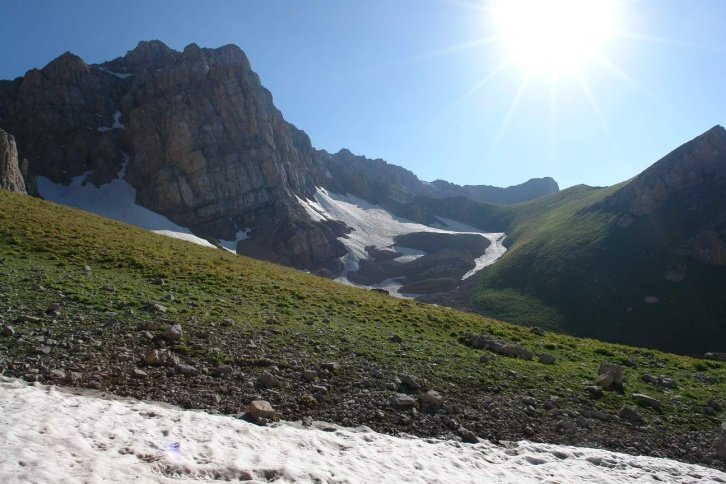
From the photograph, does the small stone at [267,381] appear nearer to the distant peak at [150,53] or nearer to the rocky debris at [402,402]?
the rocky debris at [402,402]

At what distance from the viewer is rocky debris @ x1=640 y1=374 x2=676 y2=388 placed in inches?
825

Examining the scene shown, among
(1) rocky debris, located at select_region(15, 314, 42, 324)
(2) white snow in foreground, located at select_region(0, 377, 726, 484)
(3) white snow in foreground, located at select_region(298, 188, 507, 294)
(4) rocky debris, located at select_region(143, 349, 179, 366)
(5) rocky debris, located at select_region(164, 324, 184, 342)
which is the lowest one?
(2) white snow in foreground, located at select_region(0, 377, 726, 484)

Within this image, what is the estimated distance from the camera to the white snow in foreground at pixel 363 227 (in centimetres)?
13100

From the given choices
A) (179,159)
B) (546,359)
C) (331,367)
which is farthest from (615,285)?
(179,159)

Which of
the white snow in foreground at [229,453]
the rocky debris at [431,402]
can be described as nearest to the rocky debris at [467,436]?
the white snow in foreground at [229,453]

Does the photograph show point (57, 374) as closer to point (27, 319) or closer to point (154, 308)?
point (27, 319)

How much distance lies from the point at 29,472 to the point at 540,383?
17.7 metres

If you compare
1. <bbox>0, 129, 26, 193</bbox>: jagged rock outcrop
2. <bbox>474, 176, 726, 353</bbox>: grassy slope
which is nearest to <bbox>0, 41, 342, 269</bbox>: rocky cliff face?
<bbox>0, 129, 26, 193</bbox>: jagged rock outcrop

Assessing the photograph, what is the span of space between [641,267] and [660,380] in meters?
82.4

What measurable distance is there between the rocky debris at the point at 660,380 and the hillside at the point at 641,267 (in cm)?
6010

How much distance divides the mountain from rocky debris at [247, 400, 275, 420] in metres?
100

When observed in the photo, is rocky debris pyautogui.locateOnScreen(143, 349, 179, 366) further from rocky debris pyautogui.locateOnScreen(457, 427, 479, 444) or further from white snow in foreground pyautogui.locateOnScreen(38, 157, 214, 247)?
white snow in foreground pyautogui.locateOnScreen(38, 157, 214, 247)

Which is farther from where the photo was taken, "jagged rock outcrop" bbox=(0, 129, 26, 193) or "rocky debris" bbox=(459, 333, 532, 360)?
"jagged rock outcrop" bbox=(0, 129, 26, 193)

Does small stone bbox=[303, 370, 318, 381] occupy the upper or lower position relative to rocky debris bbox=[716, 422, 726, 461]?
lower
